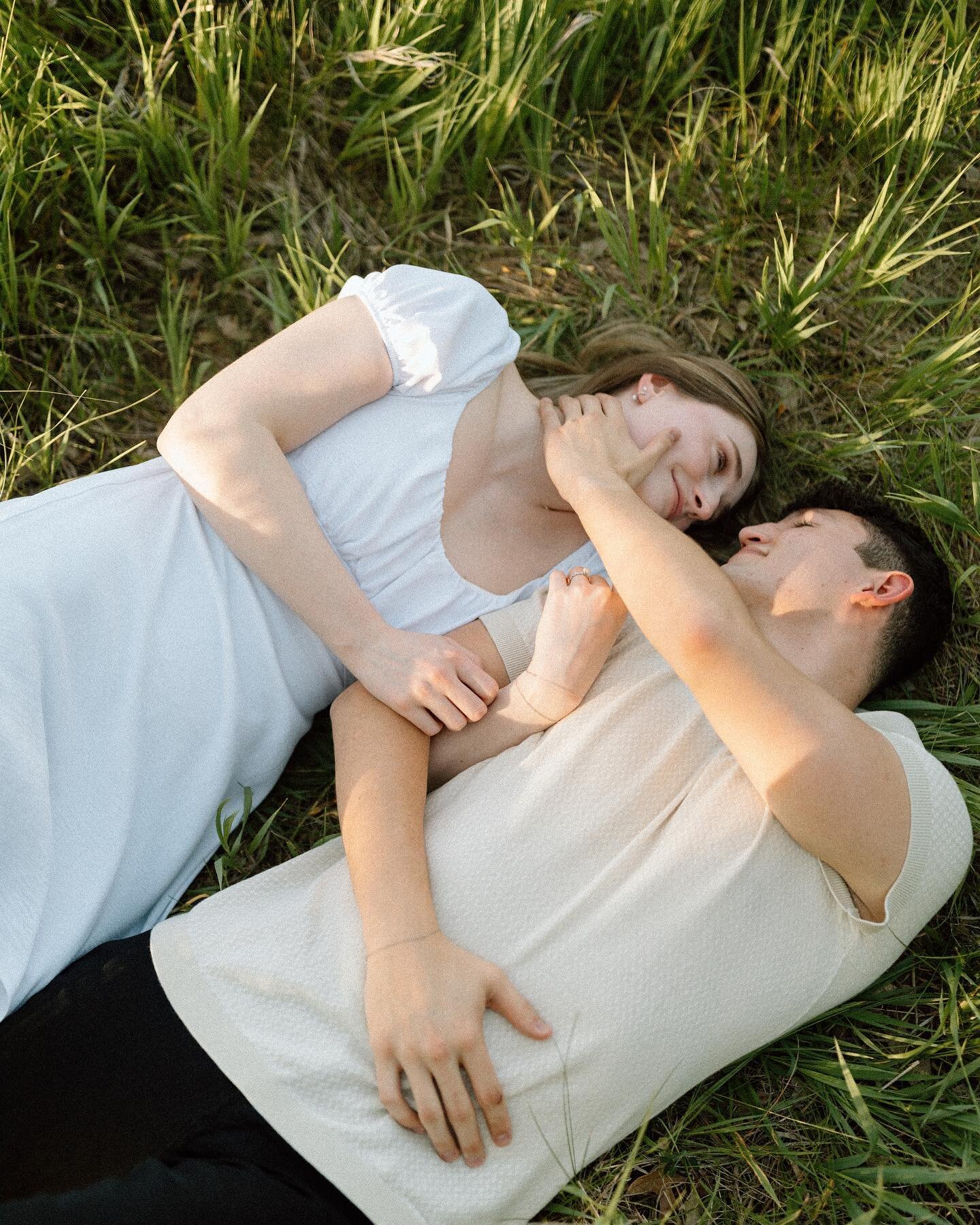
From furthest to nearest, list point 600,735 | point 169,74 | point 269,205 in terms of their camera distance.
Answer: point 269,205 < point 169,74 < point 600,735

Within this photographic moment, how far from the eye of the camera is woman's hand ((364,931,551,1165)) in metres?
1.86

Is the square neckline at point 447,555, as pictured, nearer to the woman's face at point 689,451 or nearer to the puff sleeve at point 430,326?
the puff sleeve at point 430,326

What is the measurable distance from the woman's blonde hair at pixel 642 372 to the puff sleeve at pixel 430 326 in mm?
428

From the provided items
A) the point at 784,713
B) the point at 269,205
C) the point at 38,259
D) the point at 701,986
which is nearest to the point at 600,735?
the point at 784,713

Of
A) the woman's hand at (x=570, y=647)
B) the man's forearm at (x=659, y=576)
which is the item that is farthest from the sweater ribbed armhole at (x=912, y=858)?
the woman's hand at (x=570, y=647)

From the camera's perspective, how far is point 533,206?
3305mm

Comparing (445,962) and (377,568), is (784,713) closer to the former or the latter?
(445,962)

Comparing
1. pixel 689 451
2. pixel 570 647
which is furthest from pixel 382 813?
pixel 689 451

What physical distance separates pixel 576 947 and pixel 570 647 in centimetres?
61

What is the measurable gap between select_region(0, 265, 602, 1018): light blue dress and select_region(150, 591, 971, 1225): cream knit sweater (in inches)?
10.8

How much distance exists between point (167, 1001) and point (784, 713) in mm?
1280

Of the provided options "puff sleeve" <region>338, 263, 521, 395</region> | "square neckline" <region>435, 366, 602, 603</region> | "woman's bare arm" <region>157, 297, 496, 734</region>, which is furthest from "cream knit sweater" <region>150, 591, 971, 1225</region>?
"puff sleeve" <region>338, 263, 521, 395</region>

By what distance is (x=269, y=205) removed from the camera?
302cm

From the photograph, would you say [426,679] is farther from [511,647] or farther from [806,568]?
[806,568]
